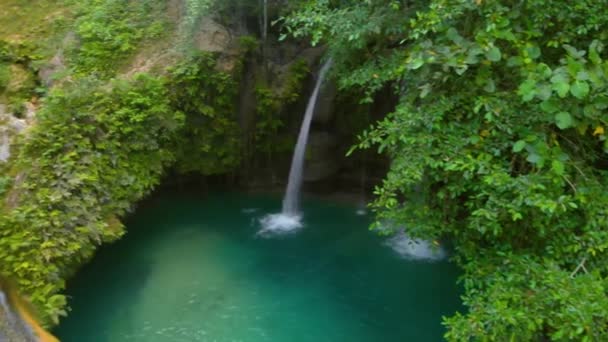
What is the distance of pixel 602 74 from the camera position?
→ 305cm

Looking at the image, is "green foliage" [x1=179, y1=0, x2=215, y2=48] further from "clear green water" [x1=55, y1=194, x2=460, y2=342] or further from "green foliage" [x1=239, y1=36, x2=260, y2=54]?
"clear green water" [x1=55, y1=194, x2=460, y2=342]

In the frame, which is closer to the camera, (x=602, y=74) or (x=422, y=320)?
(x=602, y=74)

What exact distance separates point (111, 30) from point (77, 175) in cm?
337

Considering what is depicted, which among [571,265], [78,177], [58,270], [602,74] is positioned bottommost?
[58,270]

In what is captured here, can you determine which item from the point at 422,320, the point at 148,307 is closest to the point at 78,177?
the point at 148,307

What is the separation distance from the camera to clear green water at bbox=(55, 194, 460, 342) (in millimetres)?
5711

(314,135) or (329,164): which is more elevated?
(314,135)

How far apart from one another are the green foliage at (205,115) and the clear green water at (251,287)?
1.10 metres

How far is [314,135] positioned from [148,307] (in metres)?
4.41

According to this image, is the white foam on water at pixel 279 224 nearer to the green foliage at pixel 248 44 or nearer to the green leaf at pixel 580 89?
the green foliage at pixel 248 44

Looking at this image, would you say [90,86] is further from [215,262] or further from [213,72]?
[215,262]

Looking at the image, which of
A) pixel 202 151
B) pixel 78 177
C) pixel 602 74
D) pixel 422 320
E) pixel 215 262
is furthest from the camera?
pixel 202 151

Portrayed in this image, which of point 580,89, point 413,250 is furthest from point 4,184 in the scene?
point 413,250

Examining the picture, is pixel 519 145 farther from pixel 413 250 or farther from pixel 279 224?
pixel 279 224
